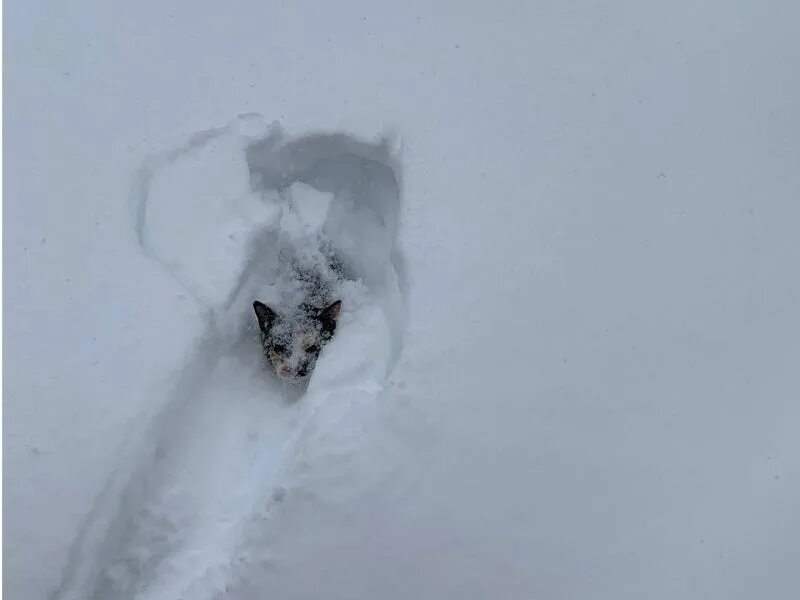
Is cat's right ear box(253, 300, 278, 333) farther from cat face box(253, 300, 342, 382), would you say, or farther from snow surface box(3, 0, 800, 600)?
snow surface box(3, 0, 800, 600)

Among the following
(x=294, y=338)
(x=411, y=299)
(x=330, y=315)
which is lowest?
(x=294, y=338)

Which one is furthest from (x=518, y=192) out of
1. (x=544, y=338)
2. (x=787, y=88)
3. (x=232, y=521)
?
(x=232, y=521)

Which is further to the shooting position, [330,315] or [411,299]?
[330,315]

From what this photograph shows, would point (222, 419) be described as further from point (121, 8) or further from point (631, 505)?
point (121, 8)

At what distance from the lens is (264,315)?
4402mm

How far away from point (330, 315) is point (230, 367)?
0.75 m

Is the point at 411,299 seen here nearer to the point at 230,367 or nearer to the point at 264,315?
the point at 264,315

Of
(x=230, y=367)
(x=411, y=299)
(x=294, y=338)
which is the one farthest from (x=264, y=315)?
(x=411, y=299)

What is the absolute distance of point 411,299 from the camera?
4.17m

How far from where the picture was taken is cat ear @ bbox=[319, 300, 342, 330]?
4465mm

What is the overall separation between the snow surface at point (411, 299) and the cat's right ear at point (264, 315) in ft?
0.47

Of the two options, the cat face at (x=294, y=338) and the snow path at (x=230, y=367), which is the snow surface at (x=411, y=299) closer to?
the snow path at (x=230, y=367)

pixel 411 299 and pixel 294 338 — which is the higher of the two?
pixel 411 299

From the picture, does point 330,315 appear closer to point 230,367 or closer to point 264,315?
point 264,315
